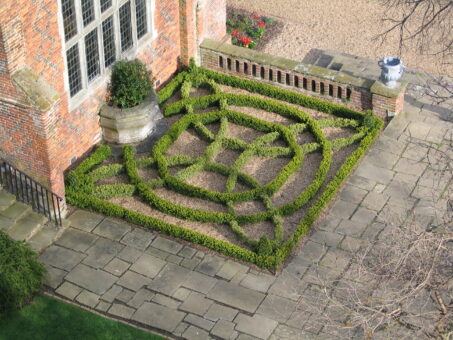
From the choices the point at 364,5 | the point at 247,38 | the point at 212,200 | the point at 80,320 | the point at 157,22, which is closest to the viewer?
the point at 80,320

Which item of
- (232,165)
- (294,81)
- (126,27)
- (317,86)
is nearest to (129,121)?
(126,27)

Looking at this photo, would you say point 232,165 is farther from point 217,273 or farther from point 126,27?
point 126,27

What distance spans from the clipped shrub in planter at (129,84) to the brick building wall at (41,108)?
1.01 feet

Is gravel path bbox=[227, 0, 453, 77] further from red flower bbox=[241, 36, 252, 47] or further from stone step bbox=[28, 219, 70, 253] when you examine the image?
stone step bbox=[28, 219, 70, 253]

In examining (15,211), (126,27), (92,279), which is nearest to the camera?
(92,279)

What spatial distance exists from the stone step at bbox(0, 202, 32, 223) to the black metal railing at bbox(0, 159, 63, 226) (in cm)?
12

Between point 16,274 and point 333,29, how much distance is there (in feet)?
45.7

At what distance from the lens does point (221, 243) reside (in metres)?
18.5

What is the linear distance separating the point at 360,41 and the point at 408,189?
7547 mm

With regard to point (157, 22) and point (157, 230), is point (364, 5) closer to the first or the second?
point (157, 22)

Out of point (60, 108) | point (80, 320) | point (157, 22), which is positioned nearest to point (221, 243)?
point (80, 320)

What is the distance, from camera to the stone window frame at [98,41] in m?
19.4

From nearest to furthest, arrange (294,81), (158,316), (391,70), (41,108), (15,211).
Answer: (158,316) → (41,108) → (15,211) → (391,70) → (294,81)

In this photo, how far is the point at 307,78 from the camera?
23109 mm
